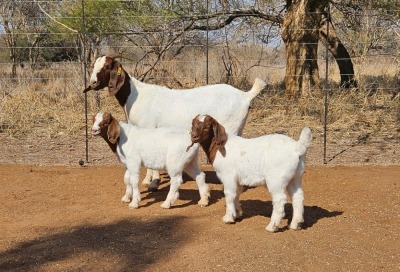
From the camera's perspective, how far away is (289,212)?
7059 mm

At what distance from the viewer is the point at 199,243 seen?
5.84 meters

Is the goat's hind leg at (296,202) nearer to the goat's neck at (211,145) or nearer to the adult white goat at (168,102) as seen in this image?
the goat's neck at (211,145)

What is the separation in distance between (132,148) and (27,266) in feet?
7.66

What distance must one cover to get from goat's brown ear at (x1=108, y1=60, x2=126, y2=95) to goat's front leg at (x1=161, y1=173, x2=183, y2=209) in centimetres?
171

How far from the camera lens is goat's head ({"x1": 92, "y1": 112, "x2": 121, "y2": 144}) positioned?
713 centimetres

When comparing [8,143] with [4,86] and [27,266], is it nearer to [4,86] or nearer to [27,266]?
[4,86]

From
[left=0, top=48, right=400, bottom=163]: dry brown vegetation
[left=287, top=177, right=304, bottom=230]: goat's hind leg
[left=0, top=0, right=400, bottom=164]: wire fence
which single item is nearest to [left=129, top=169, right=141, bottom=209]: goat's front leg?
[left=287, top=177, right=304, bottom=230]: goat's hind leg

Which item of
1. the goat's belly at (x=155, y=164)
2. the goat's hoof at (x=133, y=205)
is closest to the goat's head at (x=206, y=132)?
the goat's belly at (x=155, y=164)

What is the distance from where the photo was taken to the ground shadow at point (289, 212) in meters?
6.76

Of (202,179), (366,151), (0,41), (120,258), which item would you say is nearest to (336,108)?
(366,151)

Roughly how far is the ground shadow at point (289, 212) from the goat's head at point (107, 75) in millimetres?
2437

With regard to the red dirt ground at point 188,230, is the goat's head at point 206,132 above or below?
above

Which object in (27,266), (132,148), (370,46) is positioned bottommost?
(27,266)

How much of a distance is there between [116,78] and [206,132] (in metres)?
2.16
